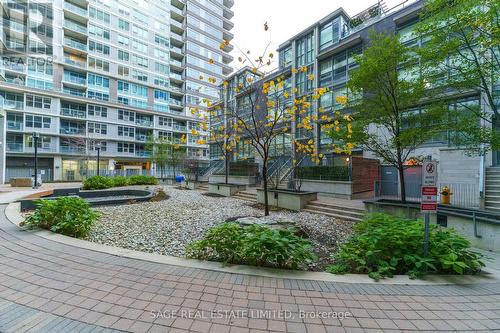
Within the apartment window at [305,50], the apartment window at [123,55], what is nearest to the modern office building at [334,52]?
the apartment window at [305,50]

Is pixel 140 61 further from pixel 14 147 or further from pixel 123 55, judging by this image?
pixel 14 147

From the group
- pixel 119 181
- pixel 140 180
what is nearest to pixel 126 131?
pixel 140 180

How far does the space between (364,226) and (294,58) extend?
2664cm

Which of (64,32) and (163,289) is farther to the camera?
(64,32)

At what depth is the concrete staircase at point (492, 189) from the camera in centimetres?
1079

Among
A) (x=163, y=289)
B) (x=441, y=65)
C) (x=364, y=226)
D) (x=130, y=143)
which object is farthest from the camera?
(x=130, y=143)

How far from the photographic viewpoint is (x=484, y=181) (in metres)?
11.9

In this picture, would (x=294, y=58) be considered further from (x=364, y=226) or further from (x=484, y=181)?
(x=364, y=226)

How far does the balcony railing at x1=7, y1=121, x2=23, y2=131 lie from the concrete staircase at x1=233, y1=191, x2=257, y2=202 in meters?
40.2

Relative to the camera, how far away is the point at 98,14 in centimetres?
4322

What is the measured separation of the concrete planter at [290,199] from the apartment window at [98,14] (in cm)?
5177

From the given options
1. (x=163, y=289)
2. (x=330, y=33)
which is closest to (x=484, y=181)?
(x=163, y=289)

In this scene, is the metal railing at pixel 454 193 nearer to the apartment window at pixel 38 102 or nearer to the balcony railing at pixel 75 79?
the apartment window at pixel 38 102

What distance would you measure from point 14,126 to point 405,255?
50.7 meters
